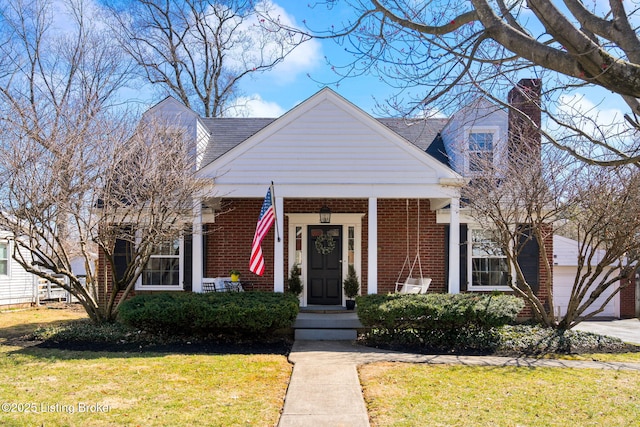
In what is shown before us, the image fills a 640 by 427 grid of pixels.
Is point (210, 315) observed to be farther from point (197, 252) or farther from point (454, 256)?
point (454, 256)

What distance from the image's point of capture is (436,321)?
8.62 meters

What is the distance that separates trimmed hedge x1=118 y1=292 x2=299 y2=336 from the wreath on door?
3134 mm

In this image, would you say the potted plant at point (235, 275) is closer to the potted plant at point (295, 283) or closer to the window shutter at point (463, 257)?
the potted plant at point (295, 283)

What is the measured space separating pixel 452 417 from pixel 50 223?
26.8 feet

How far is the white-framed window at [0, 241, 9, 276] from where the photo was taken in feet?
55.7

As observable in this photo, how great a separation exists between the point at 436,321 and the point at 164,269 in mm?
7063

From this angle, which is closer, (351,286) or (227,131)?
(351,286)

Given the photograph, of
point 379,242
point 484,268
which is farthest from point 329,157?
point 484,268

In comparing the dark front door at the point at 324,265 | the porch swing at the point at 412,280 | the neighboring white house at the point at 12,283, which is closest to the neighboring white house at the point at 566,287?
the porch swing at the point at 412,280

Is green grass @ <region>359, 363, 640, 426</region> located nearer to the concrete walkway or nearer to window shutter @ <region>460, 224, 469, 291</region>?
the concrete walkway

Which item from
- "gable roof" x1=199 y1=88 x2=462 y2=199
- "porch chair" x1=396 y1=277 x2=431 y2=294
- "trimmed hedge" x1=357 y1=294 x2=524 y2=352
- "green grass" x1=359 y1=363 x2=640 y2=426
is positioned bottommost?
"green grass" x1=359 y1=363 x2=640 y2=426

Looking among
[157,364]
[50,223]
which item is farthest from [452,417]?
[50,223]

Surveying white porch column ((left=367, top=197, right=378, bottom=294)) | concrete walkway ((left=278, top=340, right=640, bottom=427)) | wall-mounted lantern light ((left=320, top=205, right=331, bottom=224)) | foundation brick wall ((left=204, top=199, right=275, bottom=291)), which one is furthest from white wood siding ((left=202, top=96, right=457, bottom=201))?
concrete walkway ((left=278, top=340, right=640, bottom=427))

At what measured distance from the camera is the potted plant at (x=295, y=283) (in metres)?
11.8
